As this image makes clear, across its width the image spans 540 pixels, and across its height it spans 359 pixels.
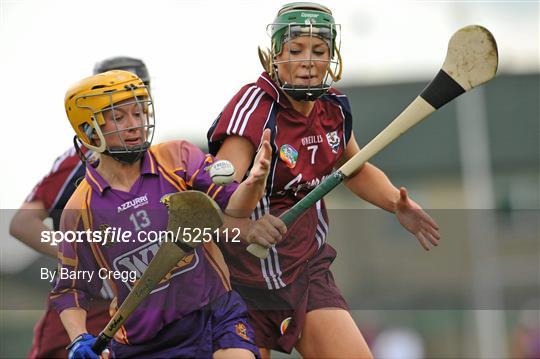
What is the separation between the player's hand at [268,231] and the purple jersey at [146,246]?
0.86ft

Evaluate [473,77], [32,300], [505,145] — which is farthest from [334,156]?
[505,145]

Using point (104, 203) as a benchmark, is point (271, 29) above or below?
above

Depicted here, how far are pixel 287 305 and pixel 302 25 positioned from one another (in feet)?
3.80

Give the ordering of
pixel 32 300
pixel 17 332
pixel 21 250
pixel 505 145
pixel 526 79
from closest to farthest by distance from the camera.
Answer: pixel 32 300 → pixel 21 250 → pixel 17 332 → pixel 526 79 → pixel 505 145

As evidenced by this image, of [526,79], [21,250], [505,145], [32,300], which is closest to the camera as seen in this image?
[32,300]

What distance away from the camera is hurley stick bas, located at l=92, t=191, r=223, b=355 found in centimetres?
454

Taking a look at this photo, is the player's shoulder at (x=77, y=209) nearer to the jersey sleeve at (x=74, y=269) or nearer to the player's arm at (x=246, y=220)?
the jersey sleeve at (x=74, y=269)

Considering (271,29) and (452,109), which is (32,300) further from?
(452,109)

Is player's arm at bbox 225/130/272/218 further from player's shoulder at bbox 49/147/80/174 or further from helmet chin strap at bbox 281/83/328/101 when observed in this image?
player's shoulder at bbox 49/147/80/174

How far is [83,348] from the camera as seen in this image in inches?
186

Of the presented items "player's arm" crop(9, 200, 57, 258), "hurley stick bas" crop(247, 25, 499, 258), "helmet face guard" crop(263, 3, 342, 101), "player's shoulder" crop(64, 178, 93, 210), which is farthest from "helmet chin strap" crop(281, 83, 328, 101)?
"player's arm" crop(9, 200, 57, 258)

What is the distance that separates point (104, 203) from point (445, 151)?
50.5 ft

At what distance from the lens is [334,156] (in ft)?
16.7

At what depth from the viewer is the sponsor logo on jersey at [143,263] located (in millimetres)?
4789
